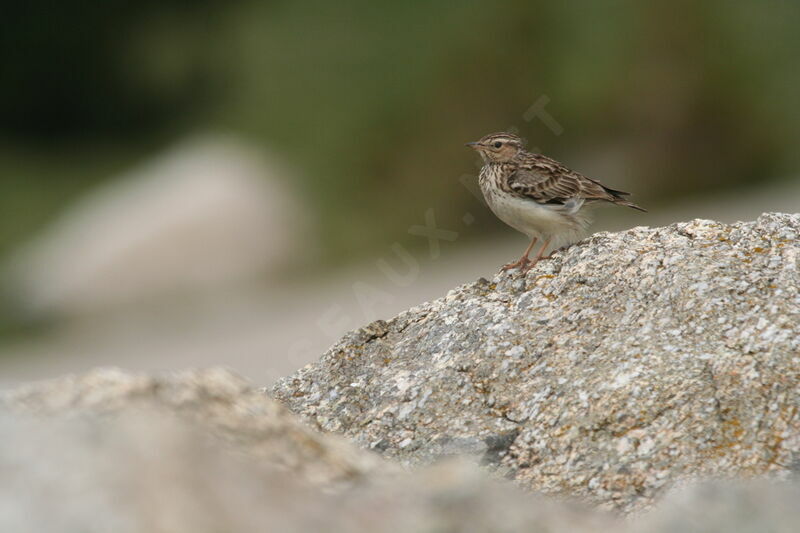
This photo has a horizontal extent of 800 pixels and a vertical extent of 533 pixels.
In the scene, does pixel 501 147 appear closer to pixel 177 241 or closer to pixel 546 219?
pixel 546 219

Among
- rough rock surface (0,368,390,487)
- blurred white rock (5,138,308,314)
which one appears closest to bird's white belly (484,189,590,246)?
rough rock surface (0,368,390,487)

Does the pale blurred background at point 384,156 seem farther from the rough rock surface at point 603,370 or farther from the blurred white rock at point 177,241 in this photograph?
the rough rock surface at point 603,370

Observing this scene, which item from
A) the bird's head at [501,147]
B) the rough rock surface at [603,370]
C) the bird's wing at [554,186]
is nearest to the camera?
the rough rock surface at [603,370]

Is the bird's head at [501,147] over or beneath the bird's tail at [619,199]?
over

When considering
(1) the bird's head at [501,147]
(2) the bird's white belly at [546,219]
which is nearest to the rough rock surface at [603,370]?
(2) the bird's white belly at [546,219]

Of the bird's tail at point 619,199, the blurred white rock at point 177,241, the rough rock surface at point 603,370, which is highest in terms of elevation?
the blurred white rock at point 177,241

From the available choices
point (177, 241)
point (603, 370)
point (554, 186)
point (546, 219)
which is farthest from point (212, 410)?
point (177, 241)

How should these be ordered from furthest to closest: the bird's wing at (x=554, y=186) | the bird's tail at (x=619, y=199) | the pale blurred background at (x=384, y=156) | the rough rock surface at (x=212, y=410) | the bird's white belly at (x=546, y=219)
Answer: the pale blurred background at (x=384, y=156)
the bird's tail at (x=619, y=199)
the bird's wing at (x=554, y=186)
the bird's white belly at (x=546, y=219)
the rough rock surface at (x=212, y=410)
